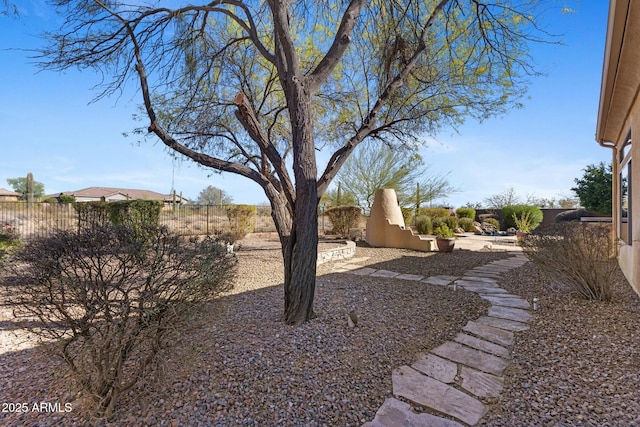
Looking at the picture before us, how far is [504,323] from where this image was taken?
353 cm

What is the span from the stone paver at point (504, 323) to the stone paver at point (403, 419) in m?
1.89

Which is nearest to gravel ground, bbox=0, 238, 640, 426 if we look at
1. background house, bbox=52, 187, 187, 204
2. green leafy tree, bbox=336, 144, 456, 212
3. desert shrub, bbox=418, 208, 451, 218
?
green leafy tree, bbox=336, 144, 456, 212

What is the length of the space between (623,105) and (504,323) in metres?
4.40

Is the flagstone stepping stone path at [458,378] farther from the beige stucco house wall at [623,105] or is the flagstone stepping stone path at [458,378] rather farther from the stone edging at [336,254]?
the stone edging at [336,254]

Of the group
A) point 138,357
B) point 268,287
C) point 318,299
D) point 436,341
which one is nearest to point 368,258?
point 268,287

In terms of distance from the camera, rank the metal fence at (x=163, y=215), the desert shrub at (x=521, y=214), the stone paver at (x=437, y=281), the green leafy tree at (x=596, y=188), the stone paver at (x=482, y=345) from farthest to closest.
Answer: the desert shrub at (x=521, y=214) → the green leafy tree at (x=596, y=188) → the metal fence at (x=163, y=215) → the stone paver at (x=437, y=281) → the stone paver at (x=482, y=345)

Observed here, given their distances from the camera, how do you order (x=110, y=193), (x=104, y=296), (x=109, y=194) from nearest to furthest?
(x=104, y=296)
(x=109, y=194)
(x=110, y=193)

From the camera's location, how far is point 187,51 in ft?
16.1

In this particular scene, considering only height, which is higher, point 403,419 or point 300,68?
point 300,68

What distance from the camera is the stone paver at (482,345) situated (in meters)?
2.85

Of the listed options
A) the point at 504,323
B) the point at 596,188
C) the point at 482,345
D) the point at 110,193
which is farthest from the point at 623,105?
the point at 110,193

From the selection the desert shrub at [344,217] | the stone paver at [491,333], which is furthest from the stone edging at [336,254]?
the stone paver at [491,333]

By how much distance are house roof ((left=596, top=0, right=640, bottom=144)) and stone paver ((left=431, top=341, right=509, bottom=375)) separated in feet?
11.1

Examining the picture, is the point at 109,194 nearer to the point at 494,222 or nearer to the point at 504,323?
the point at 494,222
